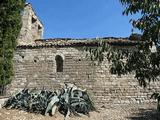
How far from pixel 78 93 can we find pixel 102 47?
857 cm

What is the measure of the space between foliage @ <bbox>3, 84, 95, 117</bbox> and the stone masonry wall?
86.4 inches

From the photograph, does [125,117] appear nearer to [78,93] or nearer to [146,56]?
[78,93]

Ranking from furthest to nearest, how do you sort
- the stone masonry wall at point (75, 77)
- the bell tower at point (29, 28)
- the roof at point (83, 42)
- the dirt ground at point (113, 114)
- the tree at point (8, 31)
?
the bell tower at point (29, 28), the roof at point (83, 42), the stone masonry wall at point (75, 77), the tree at point (8, 31), the dirt ground at point (113, 114)

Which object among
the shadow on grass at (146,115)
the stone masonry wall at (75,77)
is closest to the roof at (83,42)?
the stone masonry wall at (75,77)

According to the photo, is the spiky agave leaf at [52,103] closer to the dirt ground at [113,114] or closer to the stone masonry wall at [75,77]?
the dirt ground at [113,114]

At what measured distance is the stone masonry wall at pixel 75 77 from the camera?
16.8 metres

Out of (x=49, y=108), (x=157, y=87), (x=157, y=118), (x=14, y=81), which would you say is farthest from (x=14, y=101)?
(x=157, y=87)

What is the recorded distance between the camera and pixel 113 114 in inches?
567

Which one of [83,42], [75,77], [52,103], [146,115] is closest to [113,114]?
[146,115]

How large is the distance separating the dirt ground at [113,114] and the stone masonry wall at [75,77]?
2.01 feet

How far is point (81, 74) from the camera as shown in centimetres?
1733

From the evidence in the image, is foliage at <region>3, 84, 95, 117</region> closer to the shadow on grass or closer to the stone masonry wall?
the shadow on grass

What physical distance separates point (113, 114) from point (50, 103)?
2.63 meters

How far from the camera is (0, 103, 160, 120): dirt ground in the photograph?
1291cm
